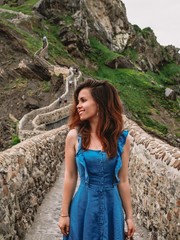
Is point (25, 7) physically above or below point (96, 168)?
above

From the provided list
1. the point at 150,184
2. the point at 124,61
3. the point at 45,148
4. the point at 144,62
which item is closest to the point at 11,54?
the point at 124,61

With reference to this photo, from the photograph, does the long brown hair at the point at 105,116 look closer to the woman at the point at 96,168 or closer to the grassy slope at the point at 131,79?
the woman at the point at 96,168

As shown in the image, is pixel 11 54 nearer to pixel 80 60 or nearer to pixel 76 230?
pixel 80 60

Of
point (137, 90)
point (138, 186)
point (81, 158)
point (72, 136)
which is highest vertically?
point (137, 90)

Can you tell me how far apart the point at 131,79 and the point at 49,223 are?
46668 millimetres

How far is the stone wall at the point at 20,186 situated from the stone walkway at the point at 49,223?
5.9 inches

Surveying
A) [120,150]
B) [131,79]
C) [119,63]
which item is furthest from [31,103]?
[120,150]

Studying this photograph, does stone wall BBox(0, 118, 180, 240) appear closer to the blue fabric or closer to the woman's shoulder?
the blue fabric

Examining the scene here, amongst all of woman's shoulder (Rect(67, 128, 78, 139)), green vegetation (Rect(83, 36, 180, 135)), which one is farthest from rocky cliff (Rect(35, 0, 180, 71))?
woman's shoulder (Rect(67, 128, 78, 139))

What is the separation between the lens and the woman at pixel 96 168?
12.3 feet

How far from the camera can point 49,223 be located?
7.80m

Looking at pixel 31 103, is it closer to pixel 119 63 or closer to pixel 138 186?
pixel 119 63

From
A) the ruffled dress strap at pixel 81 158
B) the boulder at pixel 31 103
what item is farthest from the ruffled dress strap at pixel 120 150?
the boulder at pixel 31 103

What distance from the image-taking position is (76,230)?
12.4 ft
